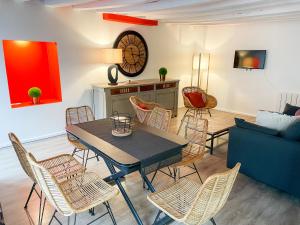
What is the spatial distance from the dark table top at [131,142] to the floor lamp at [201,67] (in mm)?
4464

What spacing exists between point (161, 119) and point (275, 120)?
1331mm

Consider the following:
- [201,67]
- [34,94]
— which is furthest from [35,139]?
[201,67]

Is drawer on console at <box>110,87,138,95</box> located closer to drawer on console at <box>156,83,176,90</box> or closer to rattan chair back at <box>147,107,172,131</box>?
drawer on console at <box>156,83,176,90</box>

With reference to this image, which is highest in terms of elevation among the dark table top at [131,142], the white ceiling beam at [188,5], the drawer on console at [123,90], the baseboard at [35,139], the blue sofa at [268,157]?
the white ceiling beam at [188,5]

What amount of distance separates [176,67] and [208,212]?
16.7ft

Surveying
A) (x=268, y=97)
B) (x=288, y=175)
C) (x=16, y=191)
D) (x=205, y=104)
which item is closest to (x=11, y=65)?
(x=16, y=191)

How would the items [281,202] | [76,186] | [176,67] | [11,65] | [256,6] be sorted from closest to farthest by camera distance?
[76,186]
[281,202]
[256,6]
[11,65]
[176,67]

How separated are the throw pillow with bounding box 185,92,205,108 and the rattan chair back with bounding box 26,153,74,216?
3.92 meters

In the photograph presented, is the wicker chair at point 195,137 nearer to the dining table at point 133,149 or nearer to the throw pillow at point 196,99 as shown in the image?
the dining table at point 133,149

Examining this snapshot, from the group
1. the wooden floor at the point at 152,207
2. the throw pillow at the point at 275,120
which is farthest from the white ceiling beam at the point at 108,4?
the wooden floor at the point at 152,207

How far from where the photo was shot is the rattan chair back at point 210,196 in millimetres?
1430

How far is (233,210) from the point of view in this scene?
2.37 metres

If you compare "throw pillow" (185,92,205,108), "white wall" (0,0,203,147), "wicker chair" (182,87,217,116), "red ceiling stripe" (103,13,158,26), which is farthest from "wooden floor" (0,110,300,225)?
"red ceiling stripe" (103,13,158,26)

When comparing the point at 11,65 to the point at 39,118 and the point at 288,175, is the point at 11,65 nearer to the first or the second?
the point at 39,118
